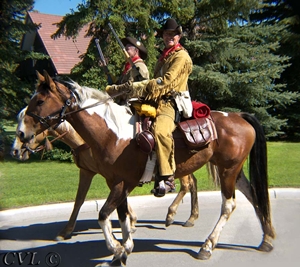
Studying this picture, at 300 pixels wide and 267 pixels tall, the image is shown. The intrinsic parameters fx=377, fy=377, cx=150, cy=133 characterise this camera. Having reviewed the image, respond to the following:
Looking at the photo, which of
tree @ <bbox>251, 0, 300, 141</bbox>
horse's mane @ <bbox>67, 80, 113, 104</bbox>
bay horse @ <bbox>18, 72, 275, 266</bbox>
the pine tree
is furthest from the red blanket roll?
tree @ <bbox>251, 0, 300, 141</bbox>

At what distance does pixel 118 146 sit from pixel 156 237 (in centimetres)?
193

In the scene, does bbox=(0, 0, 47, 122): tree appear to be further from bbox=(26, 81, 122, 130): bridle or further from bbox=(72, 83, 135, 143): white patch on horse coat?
bbox=(26, 81, 122, 130): bridle

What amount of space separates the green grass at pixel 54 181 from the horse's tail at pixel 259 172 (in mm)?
1438

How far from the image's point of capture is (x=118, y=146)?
4.33 metres

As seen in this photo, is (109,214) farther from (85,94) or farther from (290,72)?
(290,72)

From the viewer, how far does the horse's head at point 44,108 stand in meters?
4.11

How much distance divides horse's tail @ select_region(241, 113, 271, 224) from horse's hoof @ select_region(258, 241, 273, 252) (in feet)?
0.99

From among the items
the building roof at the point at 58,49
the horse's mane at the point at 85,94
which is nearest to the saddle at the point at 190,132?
the horse's mane at the point at 85,94

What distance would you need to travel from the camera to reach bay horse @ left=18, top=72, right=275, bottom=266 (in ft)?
13.7

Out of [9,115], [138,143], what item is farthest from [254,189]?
[9,115]

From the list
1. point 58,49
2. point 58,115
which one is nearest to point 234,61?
point 58,49

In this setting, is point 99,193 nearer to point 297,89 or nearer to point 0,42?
point 0,42

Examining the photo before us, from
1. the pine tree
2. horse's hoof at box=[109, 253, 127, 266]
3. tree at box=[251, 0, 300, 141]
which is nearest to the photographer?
horse's hoof at box=[109, 253, 127, 266]

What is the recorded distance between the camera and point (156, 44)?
47.5ft
